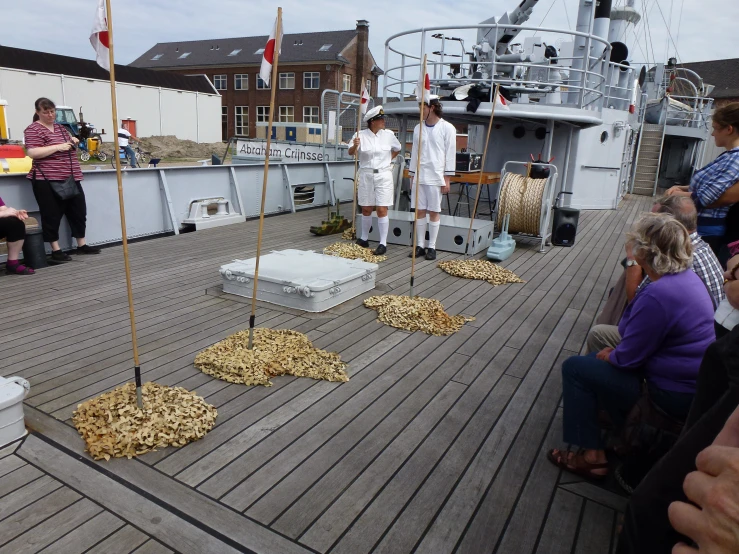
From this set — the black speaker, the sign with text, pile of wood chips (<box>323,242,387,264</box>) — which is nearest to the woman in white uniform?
pile of wood chips (<box>323,242,387,264</box>)

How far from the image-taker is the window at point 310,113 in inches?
1898

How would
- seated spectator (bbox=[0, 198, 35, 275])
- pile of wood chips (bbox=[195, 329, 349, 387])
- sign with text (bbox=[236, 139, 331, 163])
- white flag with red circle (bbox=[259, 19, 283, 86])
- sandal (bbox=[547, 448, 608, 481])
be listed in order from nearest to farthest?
sandal (bbox=[547, 448, 608, 481]) → white flag with red circle (bbox=[259, 19, 283, 86]) → pile of wood chips (bbox=[195, 329, 349, 387]) → seated spectator (bbox=[0, 198, 35, 275]) → sign with text (bbox=[236, 139, 331, 163])

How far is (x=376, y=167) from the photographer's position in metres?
7.23

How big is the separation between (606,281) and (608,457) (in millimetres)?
4117

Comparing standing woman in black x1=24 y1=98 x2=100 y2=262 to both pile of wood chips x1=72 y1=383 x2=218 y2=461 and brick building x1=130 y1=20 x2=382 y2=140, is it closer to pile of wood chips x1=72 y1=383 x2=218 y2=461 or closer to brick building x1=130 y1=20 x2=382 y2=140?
pile of wood chips x1=72 y1=383 x2=218 y2=461

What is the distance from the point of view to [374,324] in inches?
187

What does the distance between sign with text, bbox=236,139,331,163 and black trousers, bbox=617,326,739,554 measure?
14.1 metres

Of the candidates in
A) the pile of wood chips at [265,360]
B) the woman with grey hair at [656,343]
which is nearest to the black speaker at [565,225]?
the pile of wood chips at [265,360]

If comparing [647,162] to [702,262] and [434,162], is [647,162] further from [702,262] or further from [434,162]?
[702,262]

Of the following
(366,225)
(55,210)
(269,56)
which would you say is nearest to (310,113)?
(366,225)

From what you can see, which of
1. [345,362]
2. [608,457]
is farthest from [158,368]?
[608,457]

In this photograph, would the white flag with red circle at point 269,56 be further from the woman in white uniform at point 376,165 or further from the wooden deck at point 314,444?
the woman in white uniform at point 376,165

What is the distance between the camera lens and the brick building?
48156mm

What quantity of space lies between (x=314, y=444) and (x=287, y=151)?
15.0 m
